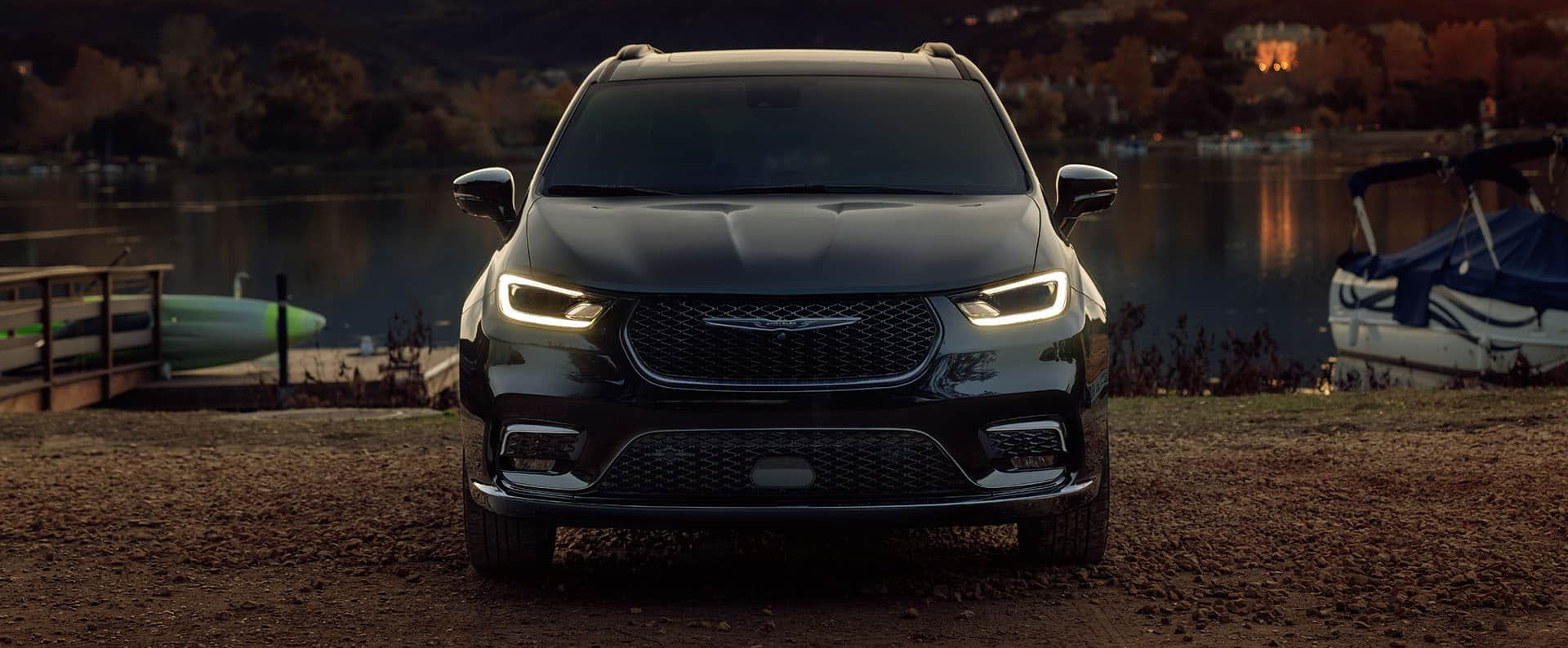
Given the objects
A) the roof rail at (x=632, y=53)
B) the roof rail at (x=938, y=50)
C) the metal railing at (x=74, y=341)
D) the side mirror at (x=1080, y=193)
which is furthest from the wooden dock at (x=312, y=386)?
the side mirror at (x=1080, y=193)

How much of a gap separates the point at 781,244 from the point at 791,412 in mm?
552

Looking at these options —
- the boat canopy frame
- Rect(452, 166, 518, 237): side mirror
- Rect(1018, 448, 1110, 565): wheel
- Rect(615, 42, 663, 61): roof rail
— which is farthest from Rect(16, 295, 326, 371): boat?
Rect(1018, 448, 1110, 565): wheel

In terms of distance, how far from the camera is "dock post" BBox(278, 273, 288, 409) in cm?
1952

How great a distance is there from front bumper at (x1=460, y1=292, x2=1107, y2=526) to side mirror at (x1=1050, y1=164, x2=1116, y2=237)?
861mm

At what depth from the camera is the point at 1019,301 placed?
5191 millimetres

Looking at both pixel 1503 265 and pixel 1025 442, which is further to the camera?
pixel 1503 265

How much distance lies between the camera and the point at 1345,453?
8586mm

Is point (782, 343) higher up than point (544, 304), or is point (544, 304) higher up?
point (544, 304)

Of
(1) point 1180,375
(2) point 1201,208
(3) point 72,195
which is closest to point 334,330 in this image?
(1) point 1180,375

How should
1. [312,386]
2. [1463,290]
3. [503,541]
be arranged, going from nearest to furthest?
[503,541]
[312,386]
[1463,290]

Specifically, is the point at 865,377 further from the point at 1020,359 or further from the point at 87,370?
the point at 87,370

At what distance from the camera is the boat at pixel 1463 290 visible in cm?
2348

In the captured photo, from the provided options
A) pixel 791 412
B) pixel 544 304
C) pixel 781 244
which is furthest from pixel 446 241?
pixel 791 412

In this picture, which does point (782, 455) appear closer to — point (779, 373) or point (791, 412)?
point (791, 412)
